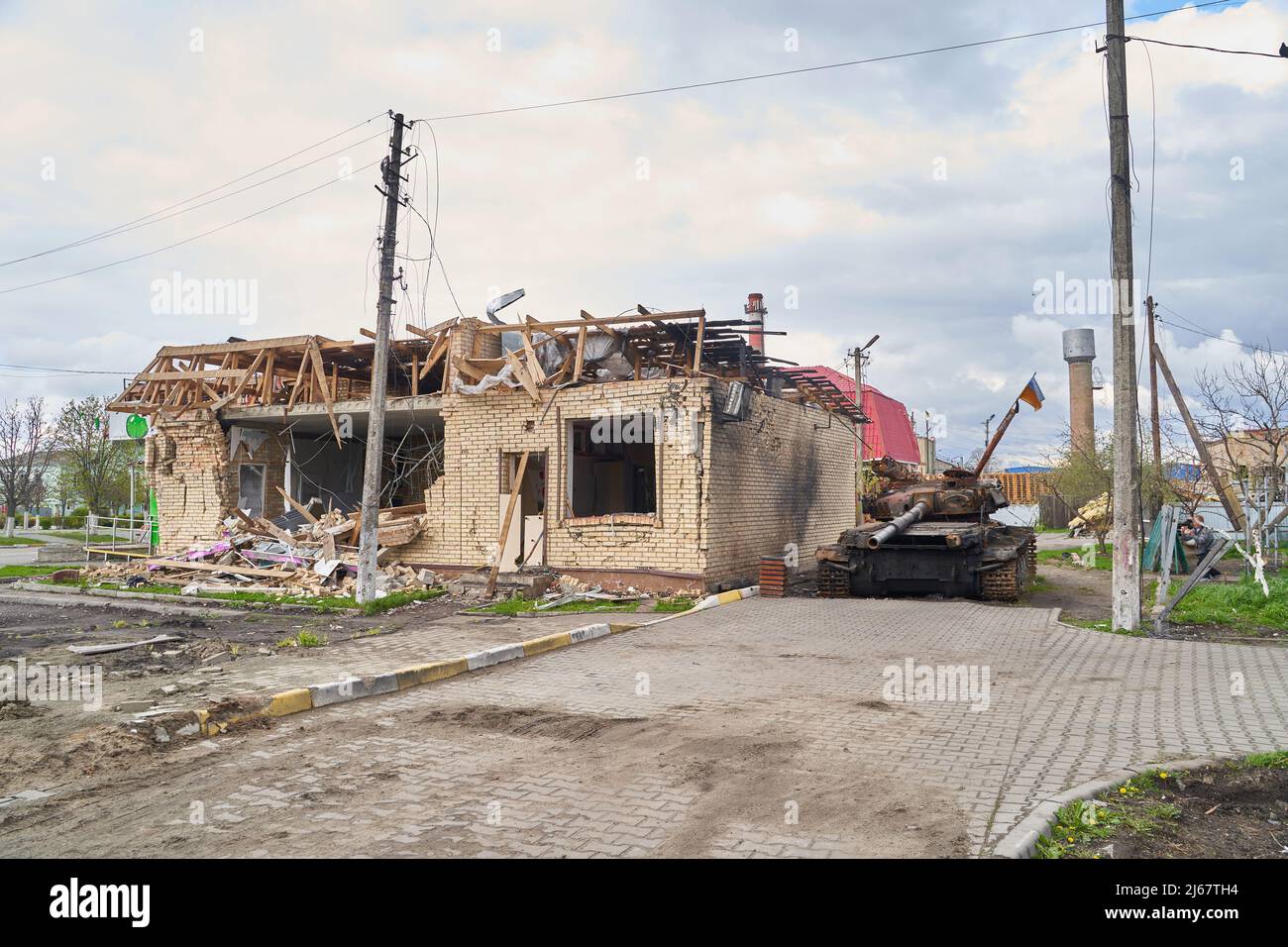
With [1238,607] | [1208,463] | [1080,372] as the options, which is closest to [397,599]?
[1238,607]

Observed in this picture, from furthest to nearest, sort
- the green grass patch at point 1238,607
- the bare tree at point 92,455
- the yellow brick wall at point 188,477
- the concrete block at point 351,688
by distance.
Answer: the bare tree at point 92,455, the yellow brick wall at point 188,477, the green grass patch at point 1238,607, the concrete block at point 351,688

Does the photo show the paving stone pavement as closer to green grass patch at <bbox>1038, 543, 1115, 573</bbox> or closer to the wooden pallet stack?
the wooden pallet stack

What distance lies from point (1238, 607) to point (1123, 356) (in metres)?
4.26

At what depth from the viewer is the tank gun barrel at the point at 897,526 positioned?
1345 centimetres

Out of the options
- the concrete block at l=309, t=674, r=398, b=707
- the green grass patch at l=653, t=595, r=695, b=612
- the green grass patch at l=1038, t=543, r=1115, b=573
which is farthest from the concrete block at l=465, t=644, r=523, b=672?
the green grass patch at l=1038, t=543, r=1115, b=573

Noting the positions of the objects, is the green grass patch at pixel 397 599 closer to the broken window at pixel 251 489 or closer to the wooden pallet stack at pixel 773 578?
the wooden pallet stack at pixel 773 578

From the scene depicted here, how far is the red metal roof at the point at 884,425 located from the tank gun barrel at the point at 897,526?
55.2ft

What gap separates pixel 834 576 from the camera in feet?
47.0

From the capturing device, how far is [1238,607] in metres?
11.8

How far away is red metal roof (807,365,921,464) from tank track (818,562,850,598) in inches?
708

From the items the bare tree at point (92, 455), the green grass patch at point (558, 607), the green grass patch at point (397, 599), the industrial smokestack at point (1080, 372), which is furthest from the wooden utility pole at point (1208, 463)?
the bare tree at point (92, 455)

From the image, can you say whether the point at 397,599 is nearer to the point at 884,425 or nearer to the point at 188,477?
the point at 188,477

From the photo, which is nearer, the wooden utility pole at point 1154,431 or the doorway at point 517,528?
the doorway at point 517,528

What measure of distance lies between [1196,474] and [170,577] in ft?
66.9
